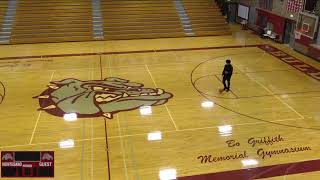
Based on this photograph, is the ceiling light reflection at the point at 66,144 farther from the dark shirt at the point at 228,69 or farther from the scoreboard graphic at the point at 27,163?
the dark shirt at the point at 228,69

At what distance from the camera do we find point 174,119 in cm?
1027

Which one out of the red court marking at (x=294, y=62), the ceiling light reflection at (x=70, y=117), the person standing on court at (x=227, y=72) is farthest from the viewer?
the red court marking at (x=294, y=62)

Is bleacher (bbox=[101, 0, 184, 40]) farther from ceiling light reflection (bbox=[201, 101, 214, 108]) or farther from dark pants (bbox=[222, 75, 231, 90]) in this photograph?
ceiling light reflection (bbox=[201, 101, 214, 108])

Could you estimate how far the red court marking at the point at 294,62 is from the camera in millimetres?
14492

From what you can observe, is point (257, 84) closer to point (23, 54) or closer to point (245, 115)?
point (245, 115)

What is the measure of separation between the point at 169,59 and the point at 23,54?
22.9ft

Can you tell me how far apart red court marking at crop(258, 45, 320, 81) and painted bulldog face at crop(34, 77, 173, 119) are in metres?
6.50

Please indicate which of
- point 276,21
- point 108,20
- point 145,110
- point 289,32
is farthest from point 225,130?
point 108,20

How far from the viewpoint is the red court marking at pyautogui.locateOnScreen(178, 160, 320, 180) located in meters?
7.53

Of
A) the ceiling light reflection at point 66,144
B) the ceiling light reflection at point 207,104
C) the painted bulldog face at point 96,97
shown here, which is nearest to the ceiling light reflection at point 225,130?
the ceiling light reflection at point 207,104

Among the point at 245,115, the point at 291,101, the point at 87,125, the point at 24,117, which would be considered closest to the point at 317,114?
the point at 291,101

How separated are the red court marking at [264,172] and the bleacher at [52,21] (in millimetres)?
13362

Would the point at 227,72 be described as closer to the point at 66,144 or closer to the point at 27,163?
the point at 66,144

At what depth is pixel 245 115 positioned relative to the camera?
10.5 metres
